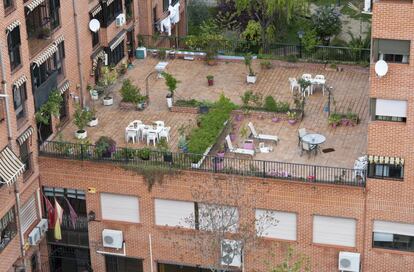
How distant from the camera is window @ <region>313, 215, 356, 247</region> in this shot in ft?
165

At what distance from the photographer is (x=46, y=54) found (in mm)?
52750

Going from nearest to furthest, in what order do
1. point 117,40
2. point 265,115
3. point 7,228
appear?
point 7,228, point 265,115, point 117,40

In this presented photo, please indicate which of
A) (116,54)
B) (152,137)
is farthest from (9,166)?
(116,54)

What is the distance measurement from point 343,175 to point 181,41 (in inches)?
887

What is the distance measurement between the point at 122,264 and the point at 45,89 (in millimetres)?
9673

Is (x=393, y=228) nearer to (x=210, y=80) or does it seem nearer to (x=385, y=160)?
(x=385, y=160)

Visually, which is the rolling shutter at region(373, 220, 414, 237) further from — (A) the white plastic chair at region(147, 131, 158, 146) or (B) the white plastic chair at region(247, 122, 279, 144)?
(A) the white plastic chair at region(147, 131, 158, 146)

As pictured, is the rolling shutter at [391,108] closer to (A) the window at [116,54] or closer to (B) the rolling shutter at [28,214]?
(B) the rolling shutter at [28,214]

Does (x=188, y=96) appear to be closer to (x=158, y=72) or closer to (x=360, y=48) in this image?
(x=158, y=72)

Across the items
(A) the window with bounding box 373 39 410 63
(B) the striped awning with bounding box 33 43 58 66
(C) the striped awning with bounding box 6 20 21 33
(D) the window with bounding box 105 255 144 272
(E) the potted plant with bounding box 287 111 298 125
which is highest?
(C) the striped awning with bounding box 6 20 21 33

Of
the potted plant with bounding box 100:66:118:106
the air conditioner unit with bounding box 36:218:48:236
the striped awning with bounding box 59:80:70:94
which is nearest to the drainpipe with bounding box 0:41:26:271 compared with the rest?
the air conditioner unit with bounding box 36:218:48:236

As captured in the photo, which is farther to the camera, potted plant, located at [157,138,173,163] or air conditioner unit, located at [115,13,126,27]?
air conditioner unit, located at [115,13,126,27]

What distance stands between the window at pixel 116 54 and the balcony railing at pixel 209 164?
10.1m

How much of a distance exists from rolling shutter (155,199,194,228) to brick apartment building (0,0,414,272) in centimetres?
6
